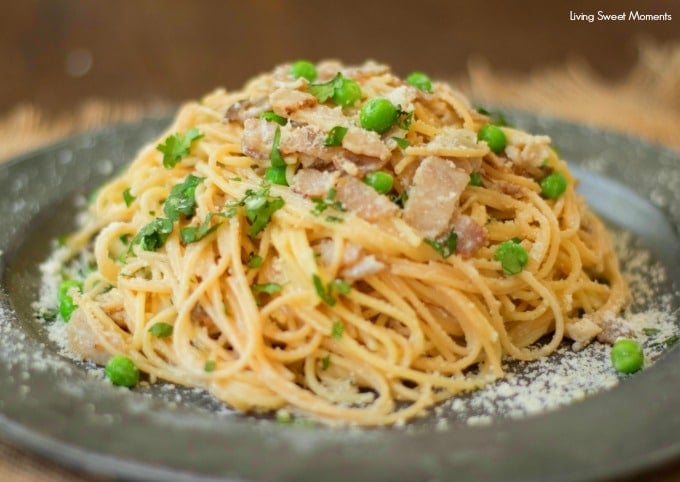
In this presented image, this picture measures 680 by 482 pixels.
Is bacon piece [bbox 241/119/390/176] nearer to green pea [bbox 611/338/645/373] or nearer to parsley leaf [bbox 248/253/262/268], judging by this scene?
parsley leaf [bbox 248/253/262/268]

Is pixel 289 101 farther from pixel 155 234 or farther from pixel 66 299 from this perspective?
pixel 66 299

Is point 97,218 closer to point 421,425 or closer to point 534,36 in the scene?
point 421,425

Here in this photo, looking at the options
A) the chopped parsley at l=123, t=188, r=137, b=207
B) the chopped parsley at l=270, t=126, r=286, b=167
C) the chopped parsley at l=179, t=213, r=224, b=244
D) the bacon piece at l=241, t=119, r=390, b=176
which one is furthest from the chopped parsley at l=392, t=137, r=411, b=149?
the chopped parsley at l=123, t=188, r=137, b=207

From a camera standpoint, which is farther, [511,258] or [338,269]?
[511,258]

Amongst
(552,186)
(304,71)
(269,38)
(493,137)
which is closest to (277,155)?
(304,71)

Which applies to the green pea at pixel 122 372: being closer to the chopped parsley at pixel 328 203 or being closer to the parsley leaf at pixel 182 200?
the parsley leaf at pixel 182 200

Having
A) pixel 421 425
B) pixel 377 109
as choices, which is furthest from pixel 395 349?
pixel 377 109
